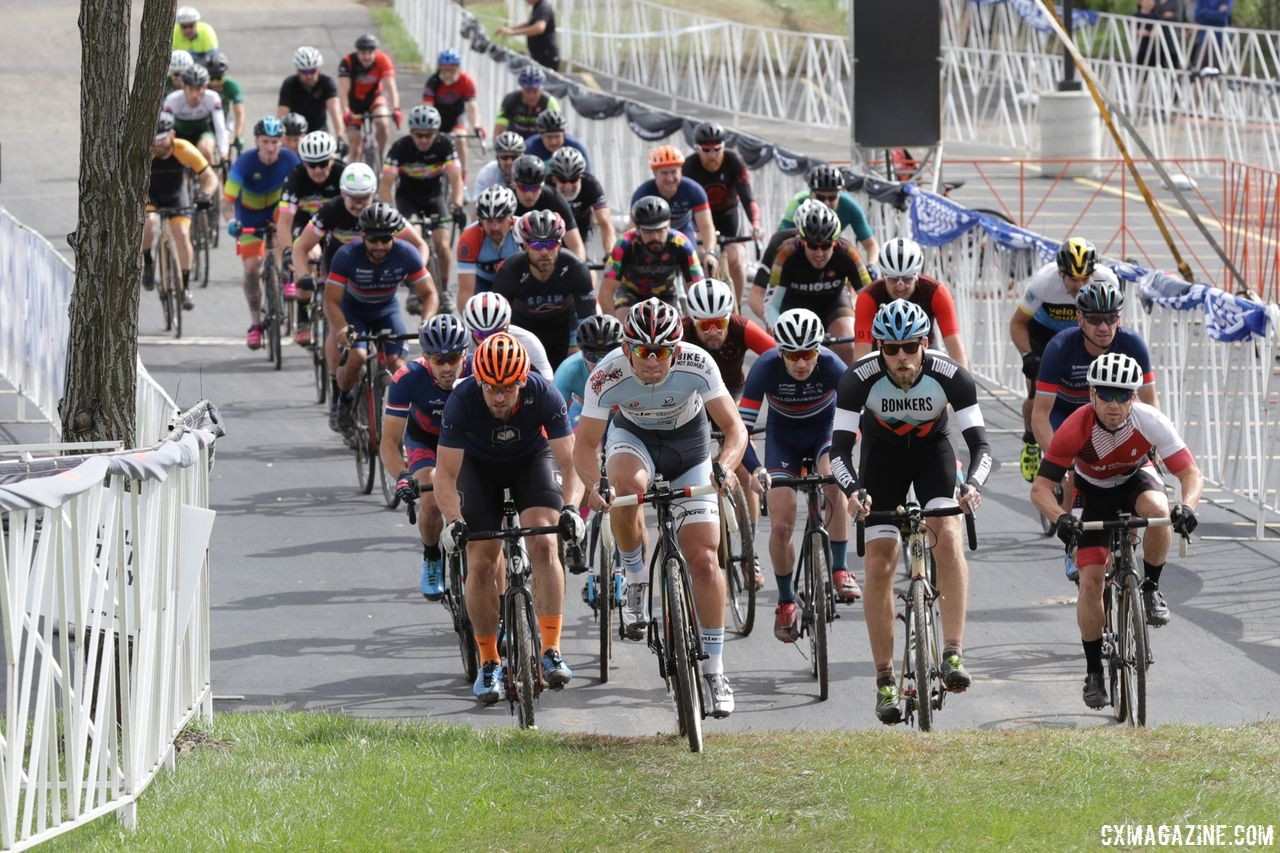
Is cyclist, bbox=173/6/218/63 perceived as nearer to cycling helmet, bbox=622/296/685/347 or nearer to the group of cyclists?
the group of cyclists

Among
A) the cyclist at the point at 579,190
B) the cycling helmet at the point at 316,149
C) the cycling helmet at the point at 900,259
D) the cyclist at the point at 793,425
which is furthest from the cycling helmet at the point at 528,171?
the cyclist at the point at 793,425

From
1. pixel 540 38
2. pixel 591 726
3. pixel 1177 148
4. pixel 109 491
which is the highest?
pixel 540 38

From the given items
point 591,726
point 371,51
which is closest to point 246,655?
point 591,726

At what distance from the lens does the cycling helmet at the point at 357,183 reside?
1515cm

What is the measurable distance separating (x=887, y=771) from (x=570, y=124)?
19.1 metres

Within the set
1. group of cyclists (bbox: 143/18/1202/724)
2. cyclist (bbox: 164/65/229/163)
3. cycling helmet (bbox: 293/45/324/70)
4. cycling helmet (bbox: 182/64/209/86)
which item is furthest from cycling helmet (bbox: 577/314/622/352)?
cycling helmet (bbox: 293/45/324/70)

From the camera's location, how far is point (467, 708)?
984cm

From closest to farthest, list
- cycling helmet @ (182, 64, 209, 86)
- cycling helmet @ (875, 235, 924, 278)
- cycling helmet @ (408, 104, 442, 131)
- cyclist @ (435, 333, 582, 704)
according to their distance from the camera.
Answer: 1. cyclist @ (435, 333, 582, 704)
2. cycling helmet @ (875, 235, 924, 278)
3. cycling helmet @ (408, 104, 442, 131)
4. cycling helmet @ (182, 64, 209, 86)

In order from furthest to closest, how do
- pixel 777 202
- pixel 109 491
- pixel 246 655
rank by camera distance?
pixel 777 202 < pixel 246 655 < pixel 109 491

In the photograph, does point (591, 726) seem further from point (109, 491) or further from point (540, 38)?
point (540, 38)

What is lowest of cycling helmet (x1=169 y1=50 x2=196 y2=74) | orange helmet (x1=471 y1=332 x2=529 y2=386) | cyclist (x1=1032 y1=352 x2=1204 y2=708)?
cyclist (x1=1032 y1=352 x2=1204 y2=708)

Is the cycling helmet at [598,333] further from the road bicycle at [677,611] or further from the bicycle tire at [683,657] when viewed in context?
the bicycle tire at [683,657]

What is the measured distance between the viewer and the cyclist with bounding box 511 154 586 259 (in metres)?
15.1

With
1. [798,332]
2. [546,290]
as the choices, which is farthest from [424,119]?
[798,332]
